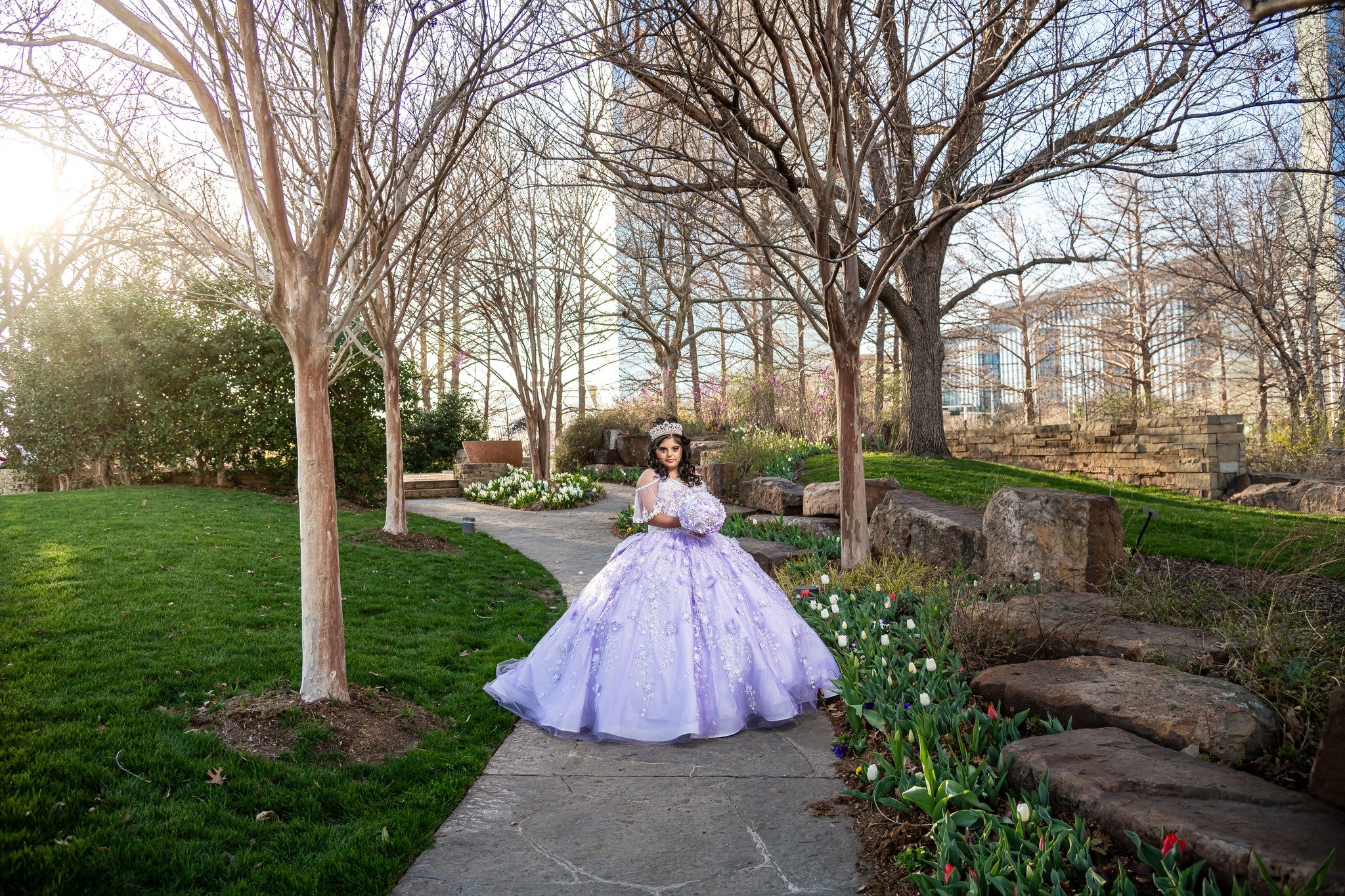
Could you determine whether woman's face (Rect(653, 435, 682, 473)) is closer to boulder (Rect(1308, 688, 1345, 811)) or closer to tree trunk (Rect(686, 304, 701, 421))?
boulder (Rect(1308, 688, 1345, 811))

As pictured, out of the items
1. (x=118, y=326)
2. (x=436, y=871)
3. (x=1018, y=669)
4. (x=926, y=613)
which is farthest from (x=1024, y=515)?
(x=118, y=326)

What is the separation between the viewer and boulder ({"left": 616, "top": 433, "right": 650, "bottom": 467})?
1911 centimetres

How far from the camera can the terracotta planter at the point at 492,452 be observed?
60.5 ft

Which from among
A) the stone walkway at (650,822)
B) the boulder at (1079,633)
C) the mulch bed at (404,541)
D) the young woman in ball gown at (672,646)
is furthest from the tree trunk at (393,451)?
the boulder at (1079,633)

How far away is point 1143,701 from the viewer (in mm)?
3254

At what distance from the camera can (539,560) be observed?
9.87 meters

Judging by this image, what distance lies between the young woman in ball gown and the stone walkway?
0.14 m

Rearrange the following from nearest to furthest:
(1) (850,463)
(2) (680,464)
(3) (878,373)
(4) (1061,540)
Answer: (2) (680,464), (4) (1061,540), (1) (850,463), (3) (878,373)

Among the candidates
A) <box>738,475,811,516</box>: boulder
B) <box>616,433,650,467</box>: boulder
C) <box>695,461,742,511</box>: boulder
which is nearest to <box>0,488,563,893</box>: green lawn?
<box>738,475,811,516</box>: boulder

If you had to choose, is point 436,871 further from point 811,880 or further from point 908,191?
point 908,191

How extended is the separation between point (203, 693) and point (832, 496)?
7.09 metres

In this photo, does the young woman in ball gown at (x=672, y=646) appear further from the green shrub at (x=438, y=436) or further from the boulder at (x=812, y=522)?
the green shrub at (x=438, y=436)

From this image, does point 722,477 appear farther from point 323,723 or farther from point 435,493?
point 323,723

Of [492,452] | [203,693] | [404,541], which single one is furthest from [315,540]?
[492,452]
